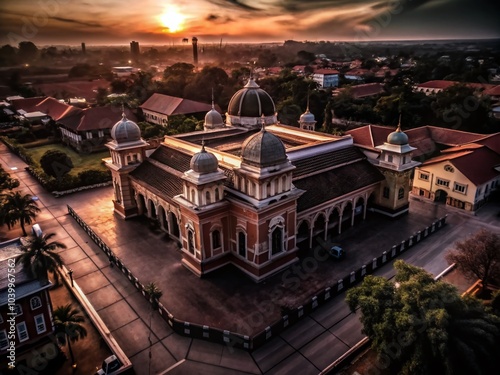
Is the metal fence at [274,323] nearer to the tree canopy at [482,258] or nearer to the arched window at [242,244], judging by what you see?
the tree canopy at [482,258]

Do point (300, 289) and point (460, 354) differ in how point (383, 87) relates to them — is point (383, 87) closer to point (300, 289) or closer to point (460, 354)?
point (300, 289)

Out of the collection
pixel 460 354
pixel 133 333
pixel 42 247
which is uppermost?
pixel 42 247

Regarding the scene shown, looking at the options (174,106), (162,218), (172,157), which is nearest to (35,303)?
(162,218)

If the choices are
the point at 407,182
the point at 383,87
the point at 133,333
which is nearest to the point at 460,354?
the point at 133,333

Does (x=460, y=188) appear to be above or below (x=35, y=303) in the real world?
below

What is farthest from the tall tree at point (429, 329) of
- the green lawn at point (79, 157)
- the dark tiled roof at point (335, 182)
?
the green lawn at point (79, 157)

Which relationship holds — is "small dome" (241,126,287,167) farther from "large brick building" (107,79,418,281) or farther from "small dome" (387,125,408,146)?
"small dome" (387,125,408,146)

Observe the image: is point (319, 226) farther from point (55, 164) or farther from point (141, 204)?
point (55, 164)
